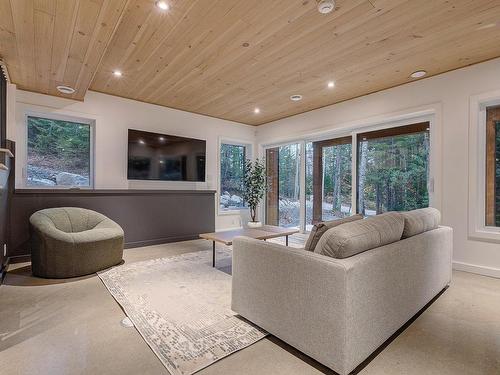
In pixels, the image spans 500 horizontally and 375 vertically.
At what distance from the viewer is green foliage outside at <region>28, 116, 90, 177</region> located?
3852mm

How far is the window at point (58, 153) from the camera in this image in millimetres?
3842

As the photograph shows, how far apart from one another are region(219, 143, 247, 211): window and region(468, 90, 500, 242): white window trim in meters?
4.12

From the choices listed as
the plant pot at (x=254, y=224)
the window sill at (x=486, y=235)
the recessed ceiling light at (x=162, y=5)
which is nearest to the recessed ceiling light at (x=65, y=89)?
the recessed ceiling light at (x=162, y=5)

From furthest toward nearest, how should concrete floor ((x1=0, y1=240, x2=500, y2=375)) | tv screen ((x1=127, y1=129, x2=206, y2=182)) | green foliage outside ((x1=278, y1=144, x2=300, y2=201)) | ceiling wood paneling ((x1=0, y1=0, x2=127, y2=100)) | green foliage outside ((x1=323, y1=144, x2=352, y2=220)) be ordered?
green foliage outside ((x1=278, y1=144, x2=300, y2=201)), green foliage outside ((x1=323, y1=144, x2=352, y2=220)), tv screen ((x1=127, y1=129, x2=206, y2=182)), ceiling wood paneling ((x1=0, y1=0, x2=127, y2=100)), concrete floor ((x1=0, y1=240, x2=500, y2=375))

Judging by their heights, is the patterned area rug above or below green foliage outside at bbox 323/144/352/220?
below

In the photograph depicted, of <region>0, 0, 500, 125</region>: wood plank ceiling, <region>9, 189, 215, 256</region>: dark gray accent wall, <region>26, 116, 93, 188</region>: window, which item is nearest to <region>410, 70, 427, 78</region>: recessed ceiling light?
<region>0, 0, 500, 125</region>: wood plank ceiling

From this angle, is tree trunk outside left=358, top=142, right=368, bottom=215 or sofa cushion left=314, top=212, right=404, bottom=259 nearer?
sofa cushion left=314, top=212, right=404, bottom=259

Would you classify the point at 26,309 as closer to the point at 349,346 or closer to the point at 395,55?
the point at 349,346

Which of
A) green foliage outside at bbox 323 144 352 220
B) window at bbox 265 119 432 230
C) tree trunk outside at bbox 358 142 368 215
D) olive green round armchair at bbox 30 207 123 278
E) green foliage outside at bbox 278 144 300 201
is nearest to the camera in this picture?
olive green round armchair at bbox 30 207 123 278

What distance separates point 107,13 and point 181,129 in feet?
10.5

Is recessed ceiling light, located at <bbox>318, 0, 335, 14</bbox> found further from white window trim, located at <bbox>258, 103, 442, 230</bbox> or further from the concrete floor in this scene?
the concrete floor

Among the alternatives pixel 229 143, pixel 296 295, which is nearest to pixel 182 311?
pixel 296 295

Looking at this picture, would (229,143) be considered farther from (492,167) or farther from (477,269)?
(477,269)

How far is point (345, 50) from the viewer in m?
2.81
